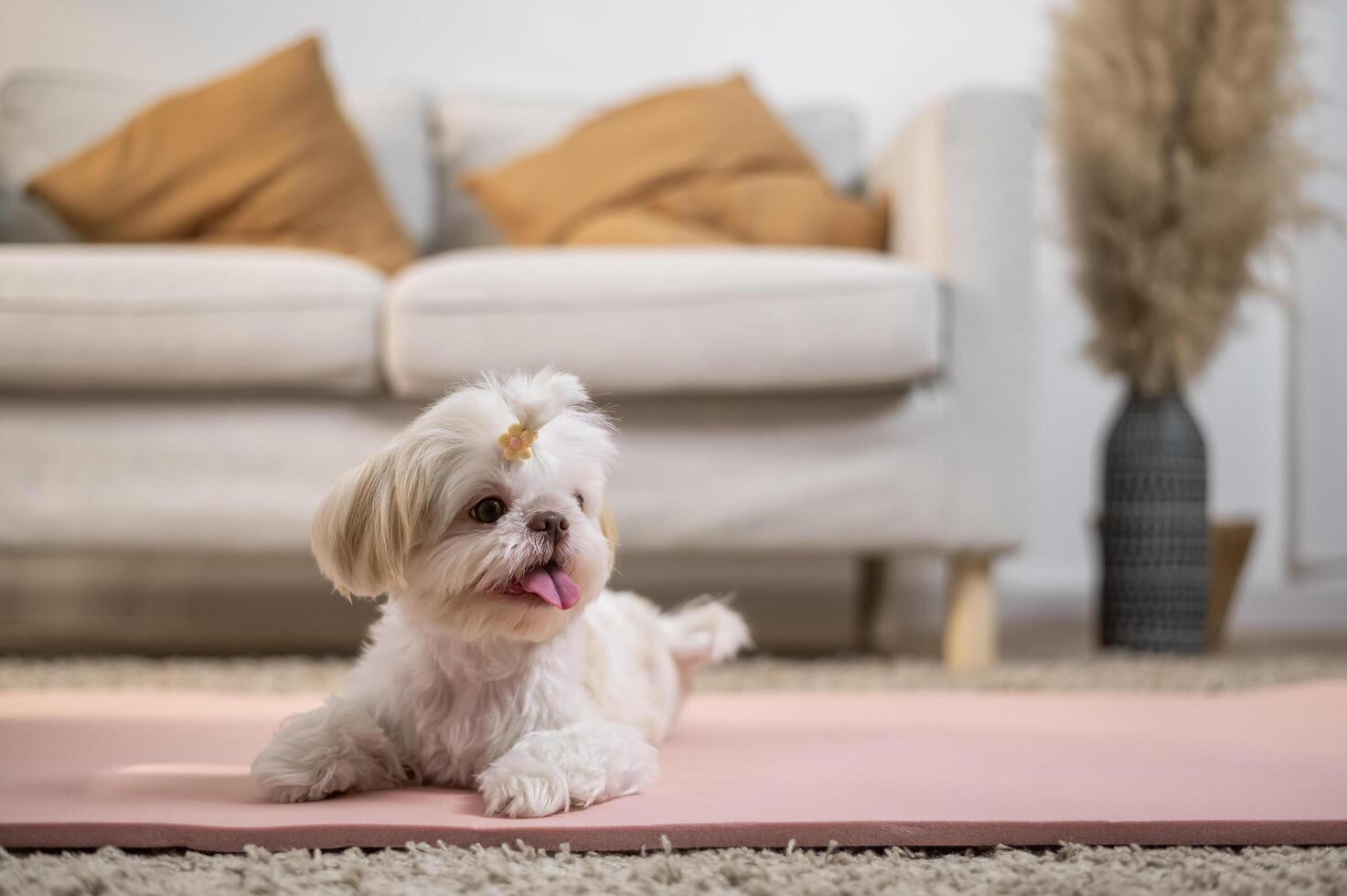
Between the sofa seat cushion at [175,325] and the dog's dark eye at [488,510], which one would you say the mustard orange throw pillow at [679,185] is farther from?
the dog's dark eye at [488,510]

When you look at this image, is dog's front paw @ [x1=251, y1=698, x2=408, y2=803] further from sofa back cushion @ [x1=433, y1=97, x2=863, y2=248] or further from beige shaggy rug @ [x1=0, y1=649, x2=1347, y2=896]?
Answer: sofa back cushion @ [x1=433, y1=97, x2=863, y2=248]

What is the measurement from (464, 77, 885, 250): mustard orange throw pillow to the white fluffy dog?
1.34 meters

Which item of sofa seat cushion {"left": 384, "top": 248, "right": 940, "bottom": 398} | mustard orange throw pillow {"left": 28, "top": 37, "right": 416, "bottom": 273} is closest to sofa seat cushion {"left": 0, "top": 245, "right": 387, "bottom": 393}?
sofa seat cushion {"left": 384, "top": 248, "right": 940, "bottom": 398}

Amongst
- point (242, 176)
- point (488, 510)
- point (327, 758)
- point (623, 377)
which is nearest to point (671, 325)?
point (623, 377)

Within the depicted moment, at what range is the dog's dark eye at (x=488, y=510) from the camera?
1.02 m

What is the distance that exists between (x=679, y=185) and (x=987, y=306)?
0.81m

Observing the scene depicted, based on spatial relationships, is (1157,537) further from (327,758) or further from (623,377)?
(327,758)

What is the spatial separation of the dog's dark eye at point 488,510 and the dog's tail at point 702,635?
0.40 meters

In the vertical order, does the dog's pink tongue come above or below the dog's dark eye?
below

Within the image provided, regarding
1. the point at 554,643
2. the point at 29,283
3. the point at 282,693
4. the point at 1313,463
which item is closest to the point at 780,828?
the point at 554,643

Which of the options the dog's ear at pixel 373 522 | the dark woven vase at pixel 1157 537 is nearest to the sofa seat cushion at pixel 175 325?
the dog's ear at pixel 373 522

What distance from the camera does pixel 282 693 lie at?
66.0 inches

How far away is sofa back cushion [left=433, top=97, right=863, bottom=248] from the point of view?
2.74m

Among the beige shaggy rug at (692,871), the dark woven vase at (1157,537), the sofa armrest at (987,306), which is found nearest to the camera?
the beige shaggy rug at (692,871)
